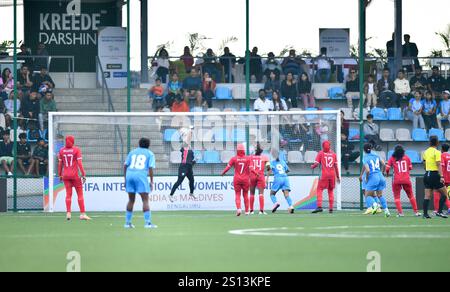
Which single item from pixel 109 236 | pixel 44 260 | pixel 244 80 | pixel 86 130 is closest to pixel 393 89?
pixel 244 80

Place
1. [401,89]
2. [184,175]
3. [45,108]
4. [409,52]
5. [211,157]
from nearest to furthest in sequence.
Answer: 1. [184,175]
2. [211,157]
3. [45,108]
4. [401,89]
5. [409,52]

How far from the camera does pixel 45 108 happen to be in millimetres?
34281

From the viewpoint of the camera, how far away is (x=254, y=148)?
34.0m

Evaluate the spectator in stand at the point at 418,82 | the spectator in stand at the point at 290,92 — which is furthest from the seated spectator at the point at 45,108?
the spectator in stand at the point at 418,82

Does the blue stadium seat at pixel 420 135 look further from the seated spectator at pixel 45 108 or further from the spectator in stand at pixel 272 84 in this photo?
the seated spectator at pixel 45 108

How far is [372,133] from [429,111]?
2.15m

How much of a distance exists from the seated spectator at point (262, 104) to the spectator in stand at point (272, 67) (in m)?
0.95

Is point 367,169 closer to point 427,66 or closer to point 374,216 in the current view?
point 374,216

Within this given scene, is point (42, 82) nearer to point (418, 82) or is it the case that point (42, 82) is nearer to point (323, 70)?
point (323, 70)

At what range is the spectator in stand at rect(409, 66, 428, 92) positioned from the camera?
36.6 meters

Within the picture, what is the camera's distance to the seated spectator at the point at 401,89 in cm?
3644

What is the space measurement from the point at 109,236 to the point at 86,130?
13455 millimetres

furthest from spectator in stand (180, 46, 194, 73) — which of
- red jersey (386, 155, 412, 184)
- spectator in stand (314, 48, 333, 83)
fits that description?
red jersey (386, 155, 412, 184)

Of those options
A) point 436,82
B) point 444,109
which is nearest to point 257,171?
point 444,109
